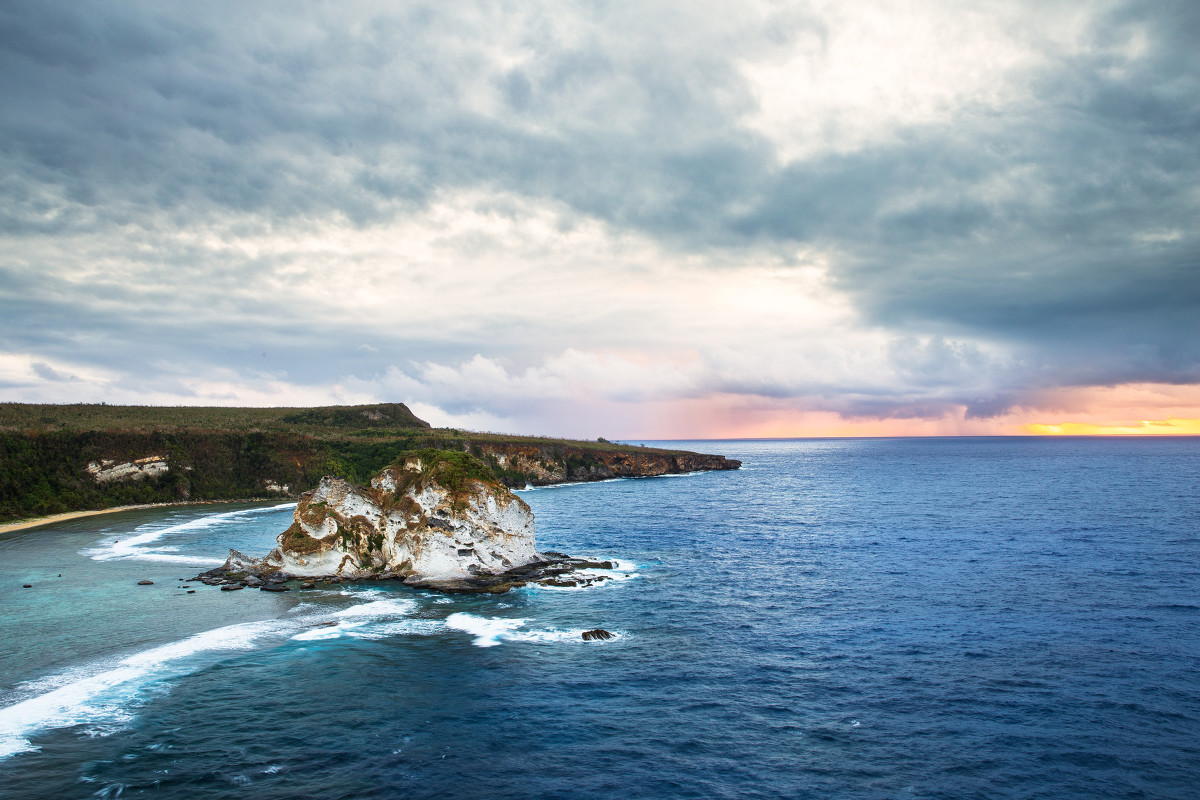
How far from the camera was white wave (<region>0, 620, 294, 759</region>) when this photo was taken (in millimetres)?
23970

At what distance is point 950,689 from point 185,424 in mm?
136404

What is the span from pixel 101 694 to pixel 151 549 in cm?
4161

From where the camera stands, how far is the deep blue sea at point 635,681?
20953 mm

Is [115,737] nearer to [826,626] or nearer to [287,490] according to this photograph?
[826,626]

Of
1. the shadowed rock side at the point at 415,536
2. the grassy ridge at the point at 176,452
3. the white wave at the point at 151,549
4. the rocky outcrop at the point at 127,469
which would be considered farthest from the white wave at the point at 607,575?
the rocky outcrop at the point at 127,469

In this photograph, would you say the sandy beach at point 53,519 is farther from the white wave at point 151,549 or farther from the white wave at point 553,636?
the white wave at point 553,636

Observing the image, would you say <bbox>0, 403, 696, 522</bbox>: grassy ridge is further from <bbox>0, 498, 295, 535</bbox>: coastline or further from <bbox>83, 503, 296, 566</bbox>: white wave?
<bbox>83, 503, 296, 566</bbox>: white wave

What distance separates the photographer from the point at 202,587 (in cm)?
4691

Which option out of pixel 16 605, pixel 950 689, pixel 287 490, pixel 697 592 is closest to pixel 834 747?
pixel 950 689

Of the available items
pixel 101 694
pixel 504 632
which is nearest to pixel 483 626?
pixel 504 632

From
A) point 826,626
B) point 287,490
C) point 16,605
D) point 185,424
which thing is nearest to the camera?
point 826,626

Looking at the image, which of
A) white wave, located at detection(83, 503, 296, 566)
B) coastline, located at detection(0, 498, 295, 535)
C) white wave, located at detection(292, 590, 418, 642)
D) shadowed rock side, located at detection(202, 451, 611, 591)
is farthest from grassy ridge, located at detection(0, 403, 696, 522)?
white wave, located at detection(292, 590, 418, 642)

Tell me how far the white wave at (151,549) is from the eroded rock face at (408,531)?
1234 cm

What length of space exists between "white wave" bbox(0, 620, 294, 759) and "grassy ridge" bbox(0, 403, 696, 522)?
7184cm
